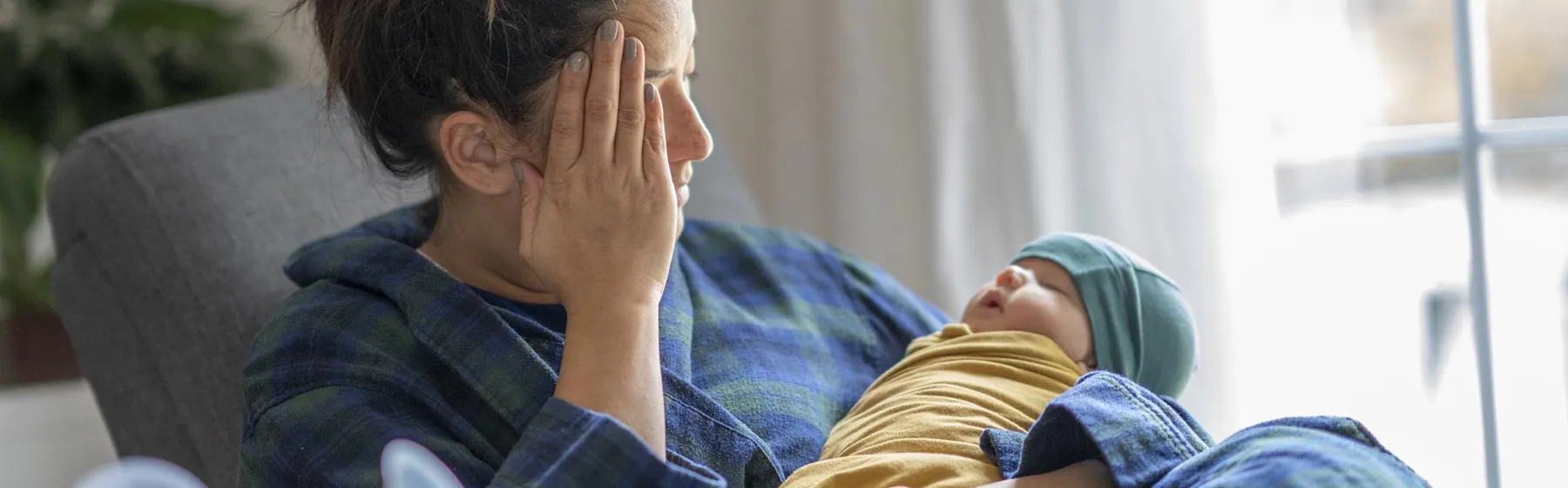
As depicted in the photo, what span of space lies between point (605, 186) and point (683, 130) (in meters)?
0.10

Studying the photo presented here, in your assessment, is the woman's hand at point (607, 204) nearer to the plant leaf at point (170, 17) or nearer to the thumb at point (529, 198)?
the thumb at point (529, 198)

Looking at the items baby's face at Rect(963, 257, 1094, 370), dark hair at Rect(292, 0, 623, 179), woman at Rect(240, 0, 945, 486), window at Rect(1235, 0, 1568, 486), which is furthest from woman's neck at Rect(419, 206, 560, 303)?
window at Rect(1235, 0, 1568, 486)

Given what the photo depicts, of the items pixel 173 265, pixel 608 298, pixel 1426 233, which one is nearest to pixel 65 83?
pixel 173 265

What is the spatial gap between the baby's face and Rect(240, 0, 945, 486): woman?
20 cm

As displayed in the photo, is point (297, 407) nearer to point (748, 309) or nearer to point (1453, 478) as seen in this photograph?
point (748, 309)

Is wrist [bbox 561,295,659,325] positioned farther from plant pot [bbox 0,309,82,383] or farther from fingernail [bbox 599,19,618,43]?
plant pot [bbox 0,309,82,383]

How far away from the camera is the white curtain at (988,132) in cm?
169

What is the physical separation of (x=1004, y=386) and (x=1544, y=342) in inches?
40.0

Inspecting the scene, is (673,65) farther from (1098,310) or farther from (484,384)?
(1098,310)

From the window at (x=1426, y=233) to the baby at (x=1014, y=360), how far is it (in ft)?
1.71

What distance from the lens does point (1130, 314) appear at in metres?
1.22

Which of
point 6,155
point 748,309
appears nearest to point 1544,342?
point 748,309

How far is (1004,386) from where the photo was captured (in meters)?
1.10

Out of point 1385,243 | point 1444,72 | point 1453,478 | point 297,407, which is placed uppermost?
point 297,407
